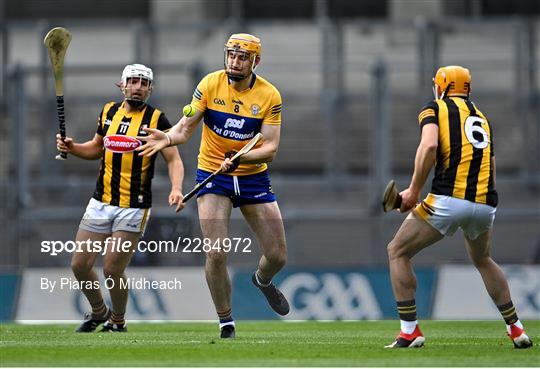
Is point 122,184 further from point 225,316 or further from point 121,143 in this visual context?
point 225,316

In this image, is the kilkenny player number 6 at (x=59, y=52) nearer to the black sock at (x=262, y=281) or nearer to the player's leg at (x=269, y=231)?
the player's leg at (x=269, y=231)

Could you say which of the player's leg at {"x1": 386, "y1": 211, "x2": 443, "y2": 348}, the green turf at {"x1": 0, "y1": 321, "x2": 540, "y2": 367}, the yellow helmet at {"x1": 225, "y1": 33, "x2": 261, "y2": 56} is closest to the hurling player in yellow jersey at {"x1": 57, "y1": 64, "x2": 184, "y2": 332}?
the green turf at {"x1": 0, "y1": 321, "x2": 540, "y2": 367}

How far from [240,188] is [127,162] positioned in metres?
1.33

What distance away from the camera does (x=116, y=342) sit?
408 inches

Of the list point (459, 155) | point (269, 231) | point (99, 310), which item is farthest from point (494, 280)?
point (99, 310)

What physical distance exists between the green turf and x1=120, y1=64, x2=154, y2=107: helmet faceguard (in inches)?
80.3

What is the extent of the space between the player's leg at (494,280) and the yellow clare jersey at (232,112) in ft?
6.60

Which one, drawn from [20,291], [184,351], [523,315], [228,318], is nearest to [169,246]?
[20,291]

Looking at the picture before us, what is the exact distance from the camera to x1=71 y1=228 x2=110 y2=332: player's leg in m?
11.9

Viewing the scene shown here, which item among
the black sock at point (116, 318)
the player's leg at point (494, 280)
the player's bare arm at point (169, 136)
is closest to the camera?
the player's leg at point (494, 280)

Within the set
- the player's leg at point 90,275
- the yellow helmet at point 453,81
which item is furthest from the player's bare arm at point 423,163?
the player's leg at point 90,275

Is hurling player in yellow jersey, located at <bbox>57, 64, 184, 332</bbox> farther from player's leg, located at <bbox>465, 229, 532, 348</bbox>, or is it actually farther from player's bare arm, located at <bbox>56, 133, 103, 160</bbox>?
player's leg, located at <bbox>465, 229, 532, 348</bbox>

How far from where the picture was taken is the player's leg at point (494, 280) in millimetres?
10000

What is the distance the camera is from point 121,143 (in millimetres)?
11836
